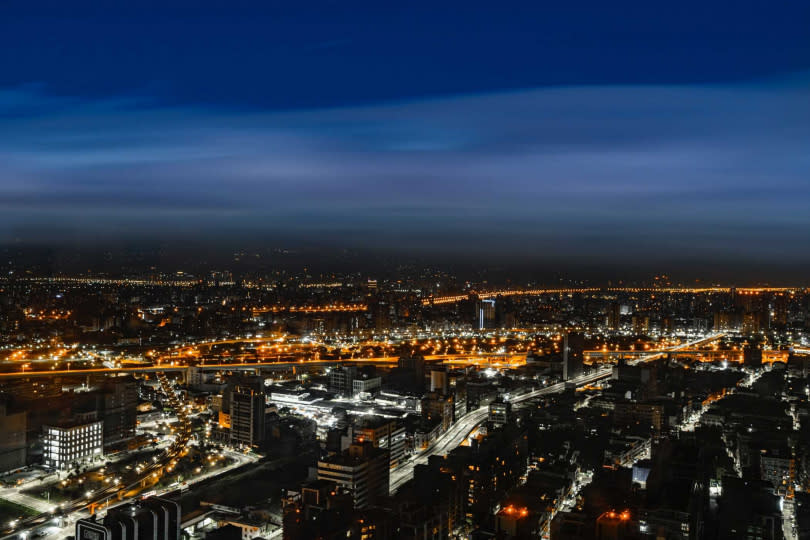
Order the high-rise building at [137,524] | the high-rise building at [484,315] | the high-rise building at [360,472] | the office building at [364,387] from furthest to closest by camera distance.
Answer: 1. the high-rise building at [484,315]
2. the office building at [364,387]
3. the high-rise building at [360,472]
4. the high-rise building at [137,524]

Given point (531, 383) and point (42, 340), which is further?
point (42, 340)

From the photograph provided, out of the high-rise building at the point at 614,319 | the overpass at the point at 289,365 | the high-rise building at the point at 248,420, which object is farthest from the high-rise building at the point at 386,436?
the high-rise building at the point at 614,319

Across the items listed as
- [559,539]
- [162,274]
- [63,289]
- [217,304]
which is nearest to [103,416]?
[559,539]

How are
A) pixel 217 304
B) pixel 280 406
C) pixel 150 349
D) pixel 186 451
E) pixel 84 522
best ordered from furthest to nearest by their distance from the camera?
pixel 217 304, pixel 150 349, pixel 280 406, pixel 186 451, pixel 84 522

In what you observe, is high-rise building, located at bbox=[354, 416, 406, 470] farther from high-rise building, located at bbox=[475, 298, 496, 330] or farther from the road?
high-rise building, located at bbox=[475, 298, 496, 330]

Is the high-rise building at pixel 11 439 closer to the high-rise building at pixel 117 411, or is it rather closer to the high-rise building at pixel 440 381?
the high-rise building at pixel 117 411

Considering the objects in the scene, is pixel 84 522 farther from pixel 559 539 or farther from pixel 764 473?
pixel 764 473
